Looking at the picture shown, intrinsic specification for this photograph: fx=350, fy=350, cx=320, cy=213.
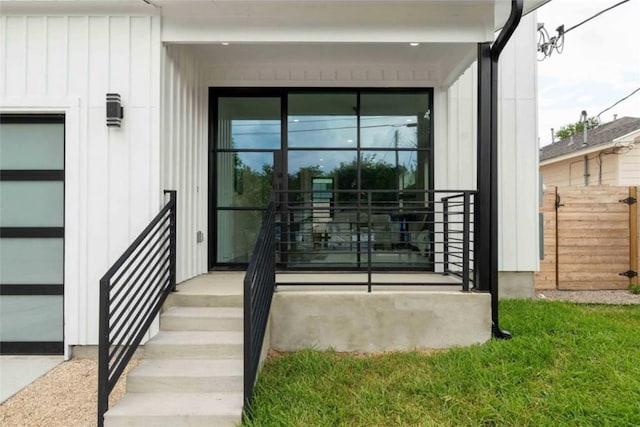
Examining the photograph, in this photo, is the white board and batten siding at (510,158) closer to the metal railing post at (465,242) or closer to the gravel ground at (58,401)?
the metal railing post at (465,242)

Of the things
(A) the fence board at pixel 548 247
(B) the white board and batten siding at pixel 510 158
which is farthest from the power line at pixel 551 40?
(A) the fence board at pixel 548 247

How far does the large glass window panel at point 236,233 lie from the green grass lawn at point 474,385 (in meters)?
2.00

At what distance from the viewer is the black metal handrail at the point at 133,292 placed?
2289 mm

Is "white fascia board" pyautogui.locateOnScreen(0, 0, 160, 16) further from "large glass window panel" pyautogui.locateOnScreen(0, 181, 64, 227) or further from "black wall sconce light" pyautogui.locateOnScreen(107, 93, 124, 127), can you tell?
"large glass window panel" pyautogui.locateOnScreen(0, 181, 64, 227)

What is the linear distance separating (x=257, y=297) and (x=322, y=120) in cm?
299

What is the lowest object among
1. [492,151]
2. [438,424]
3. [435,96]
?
[438,424]

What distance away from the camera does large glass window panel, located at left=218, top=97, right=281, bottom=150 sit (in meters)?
4.81

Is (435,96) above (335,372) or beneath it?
above

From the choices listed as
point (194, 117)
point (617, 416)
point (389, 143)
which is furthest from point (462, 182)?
point (194, 117)

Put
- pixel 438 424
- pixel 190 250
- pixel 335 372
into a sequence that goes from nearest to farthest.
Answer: pixel 438 424 < pixel 335 372 < pixel 190 250

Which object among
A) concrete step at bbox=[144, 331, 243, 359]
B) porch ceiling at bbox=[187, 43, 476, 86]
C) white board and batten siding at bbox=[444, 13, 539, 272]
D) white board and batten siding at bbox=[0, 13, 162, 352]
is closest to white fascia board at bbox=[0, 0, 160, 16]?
white board and batten siding at bbox=[0, 13, 162, 352]

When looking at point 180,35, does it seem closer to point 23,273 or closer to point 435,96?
point 23,273

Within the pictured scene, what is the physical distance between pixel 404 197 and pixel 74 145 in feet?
12.6

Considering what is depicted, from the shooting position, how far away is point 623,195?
5.79 meters
